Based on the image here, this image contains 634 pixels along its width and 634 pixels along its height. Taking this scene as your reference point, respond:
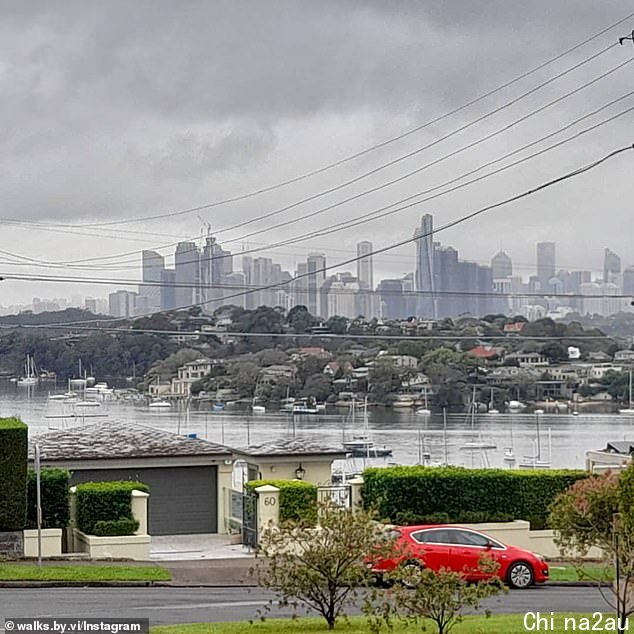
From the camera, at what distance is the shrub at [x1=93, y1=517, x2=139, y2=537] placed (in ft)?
98.0

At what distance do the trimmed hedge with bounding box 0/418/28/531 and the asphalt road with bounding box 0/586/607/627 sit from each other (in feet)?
16.2

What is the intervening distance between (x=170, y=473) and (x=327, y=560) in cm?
2066

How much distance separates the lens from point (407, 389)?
3467 inches

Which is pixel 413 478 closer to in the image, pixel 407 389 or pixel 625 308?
pixel 625 308

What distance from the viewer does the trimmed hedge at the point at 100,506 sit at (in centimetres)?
3022

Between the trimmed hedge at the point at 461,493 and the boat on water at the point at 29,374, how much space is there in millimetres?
44289

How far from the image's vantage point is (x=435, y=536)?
2459cm

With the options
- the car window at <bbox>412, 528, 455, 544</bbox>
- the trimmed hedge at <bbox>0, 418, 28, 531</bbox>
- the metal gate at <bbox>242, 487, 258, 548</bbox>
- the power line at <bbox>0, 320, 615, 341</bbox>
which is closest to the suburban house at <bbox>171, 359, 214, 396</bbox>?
the power line at <bbox>0, 320, 615, 341</bbox>

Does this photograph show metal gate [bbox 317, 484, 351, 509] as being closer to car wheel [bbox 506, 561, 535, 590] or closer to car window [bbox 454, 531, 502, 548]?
car window [bbox 454, 531, 502, 548]

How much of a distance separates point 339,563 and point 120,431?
1002 inches

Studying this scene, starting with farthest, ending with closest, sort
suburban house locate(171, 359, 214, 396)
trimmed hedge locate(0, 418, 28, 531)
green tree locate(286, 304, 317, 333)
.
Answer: green tree locate(286, 304, 317, 333), suburban house locate(171, 359, 214, 396), trimmed hedge locate(0, 418, 28, 531)

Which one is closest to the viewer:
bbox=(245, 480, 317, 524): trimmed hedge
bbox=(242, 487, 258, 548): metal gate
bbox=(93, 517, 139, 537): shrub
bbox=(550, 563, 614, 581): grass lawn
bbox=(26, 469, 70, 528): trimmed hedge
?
bbox=(550, 563, 614, 581): grass lawn

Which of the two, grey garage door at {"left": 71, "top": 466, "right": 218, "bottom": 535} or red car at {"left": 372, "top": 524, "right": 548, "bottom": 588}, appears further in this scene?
grey garage door at {"left": 71, "top": 466, "right": 218, "bottom": 535}

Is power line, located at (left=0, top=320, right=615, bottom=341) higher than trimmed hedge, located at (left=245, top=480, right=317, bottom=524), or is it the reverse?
power line, located at (left=0, top=320, right=615, bottom=341)
